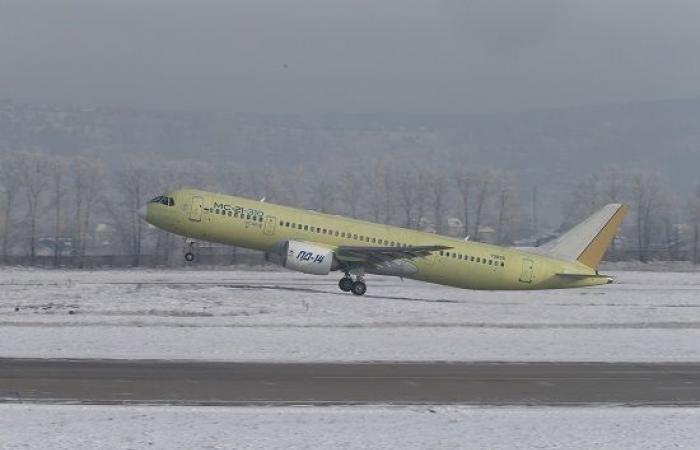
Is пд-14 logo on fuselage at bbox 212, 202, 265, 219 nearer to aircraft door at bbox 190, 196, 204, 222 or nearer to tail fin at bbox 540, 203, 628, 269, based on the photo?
aircraft door at bbox 190, 196, 204, 222

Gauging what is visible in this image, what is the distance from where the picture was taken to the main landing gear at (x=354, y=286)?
1710 inches

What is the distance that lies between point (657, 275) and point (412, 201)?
55533 mm

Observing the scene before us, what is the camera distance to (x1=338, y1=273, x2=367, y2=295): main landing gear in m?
43.4

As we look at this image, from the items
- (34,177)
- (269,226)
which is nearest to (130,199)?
(34,177)

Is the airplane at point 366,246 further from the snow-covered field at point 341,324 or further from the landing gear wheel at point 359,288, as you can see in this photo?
the snow-covered field at point 341,324

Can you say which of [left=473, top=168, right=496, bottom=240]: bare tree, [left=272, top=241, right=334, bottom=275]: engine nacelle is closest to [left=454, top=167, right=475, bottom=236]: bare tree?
[left=473, top=168, right=496, bottom=240]: bare tree

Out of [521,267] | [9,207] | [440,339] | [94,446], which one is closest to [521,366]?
[440,339]

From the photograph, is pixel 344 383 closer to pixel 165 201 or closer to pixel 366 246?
pixel 366 246

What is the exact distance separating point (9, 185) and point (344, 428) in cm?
10346

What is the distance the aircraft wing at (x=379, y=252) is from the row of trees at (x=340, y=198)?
195 ft

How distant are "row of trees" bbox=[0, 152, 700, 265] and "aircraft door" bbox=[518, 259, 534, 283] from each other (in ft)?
194

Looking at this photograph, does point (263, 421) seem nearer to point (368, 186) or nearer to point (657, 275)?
point (657, 275)

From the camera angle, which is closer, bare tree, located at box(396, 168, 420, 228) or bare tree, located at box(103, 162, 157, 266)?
bare tree, located at box(103, 162, 157, 266)

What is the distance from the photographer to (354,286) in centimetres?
4353
